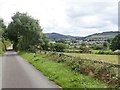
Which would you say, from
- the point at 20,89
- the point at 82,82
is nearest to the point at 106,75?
the point at 82,82

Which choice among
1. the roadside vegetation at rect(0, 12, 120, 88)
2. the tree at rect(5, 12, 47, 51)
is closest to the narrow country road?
the roadside vegetation at rect(0, 12, 120, 88)

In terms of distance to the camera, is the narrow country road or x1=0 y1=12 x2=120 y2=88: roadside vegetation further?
the narrow country road

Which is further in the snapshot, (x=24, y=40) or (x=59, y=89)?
(x=24, y=40)

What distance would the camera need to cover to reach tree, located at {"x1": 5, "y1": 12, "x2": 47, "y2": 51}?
2894 inches

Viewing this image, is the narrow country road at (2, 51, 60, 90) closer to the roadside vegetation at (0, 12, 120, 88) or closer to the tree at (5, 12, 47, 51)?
the roadside vegetation at (0, 12, 120, 88)

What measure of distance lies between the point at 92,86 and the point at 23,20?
6709cm

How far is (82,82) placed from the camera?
15.9m

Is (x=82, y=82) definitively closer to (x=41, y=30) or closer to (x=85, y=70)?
(x=85, y=70)

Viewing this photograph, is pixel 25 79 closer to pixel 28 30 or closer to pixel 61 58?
pixel 61 58

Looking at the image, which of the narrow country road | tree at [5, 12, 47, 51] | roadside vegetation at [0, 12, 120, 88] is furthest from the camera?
tree at [5, 12, 47, 51]

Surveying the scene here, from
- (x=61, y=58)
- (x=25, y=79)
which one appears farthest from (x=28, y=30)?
(x=25, y=79)

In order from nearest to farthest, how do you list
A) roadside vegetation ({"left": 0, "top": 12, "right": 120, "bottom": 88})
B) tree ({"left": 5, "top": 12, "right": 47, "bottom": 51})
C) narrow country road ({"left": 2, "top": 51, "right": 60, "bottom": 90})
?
roadside vegetation ({"left": 0, "top": 12, "right": 120, "bottom": 88})
narrow country road ({"left": 2, "top": 51, "right": 60, "bottom": 90})
tree ({"left": 5, "top": 12, "right": 47, "bottom": 51})

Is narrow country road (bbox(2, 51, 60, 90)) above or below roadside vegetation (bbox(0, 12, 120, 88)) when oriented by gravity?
below

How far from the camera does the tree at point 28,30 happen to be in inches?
2894
